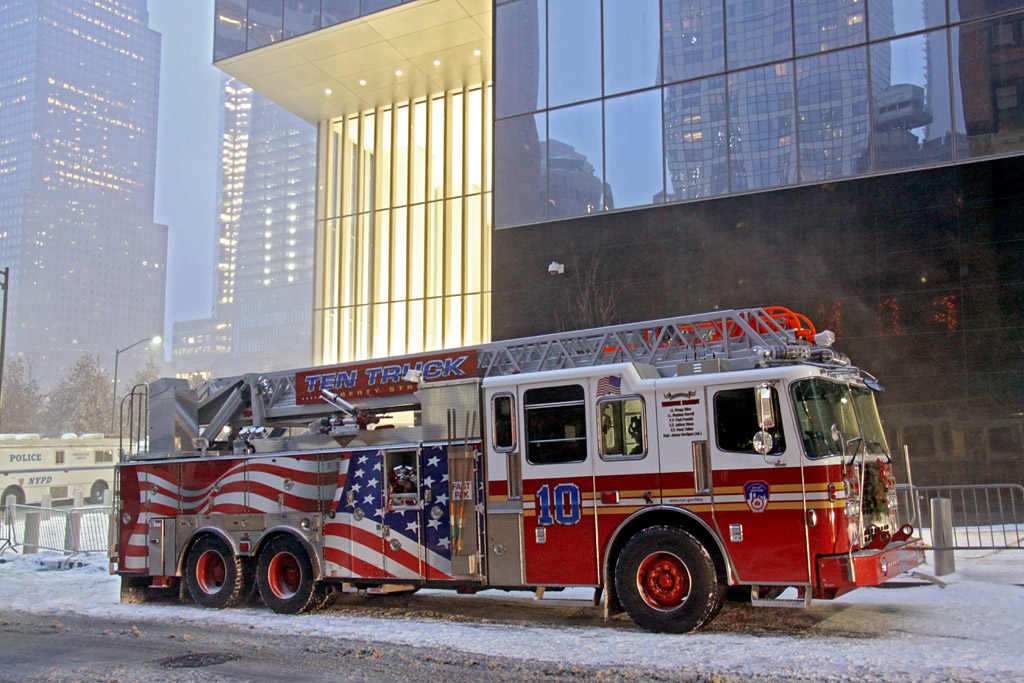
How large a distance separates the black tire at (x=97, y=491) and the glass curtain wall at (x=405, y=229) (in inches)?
411

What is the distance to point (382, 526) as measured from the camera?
11.5 metres

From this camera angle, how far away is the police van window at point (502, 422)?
10500 mm

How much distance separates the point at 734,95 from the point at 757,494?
1486cm

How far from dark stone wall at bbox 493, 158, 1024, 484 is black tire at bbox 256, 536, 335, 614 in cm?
1217

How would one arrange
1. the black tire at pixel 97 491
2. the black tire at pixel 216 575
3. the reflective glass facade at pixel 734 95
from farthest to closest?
the black tire at pixel 97 491
the reflective glass facade at pixel 734 95
the black tire at pixel 216 575

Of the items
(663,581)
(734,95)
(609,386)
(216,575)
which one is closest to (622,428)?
(609,386)

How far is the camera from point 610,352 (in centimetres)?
1088

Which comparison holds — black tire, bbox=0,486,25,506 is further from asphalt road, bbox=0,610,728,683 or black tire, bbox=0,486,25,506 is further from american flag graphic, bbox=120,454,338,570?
asphalt road, bbox=0,610,728,683

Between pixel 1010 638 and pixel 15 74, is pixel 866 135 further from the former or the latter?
pixel 15 74

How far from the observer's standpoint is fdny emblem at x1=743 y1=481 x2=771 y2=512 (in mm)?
8789

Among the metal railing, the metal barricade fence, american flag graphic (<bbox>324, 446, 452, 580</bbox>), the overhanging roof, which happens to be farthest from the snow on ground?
the overhanging roof

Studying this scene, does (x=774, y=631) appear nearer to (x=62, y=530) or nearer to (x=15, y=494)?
(x=62, y=530)

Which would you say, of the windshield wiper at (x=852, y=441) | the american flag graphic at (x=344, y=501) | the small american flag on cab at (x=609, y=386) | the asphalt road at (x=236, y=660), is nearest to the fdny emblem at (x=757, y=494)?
the windshield wiper at (x=852, y=441)

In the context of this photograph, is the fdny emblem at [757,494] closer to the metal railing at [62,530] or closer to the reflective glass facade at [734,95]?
the reflective glass facade at [734,95]
